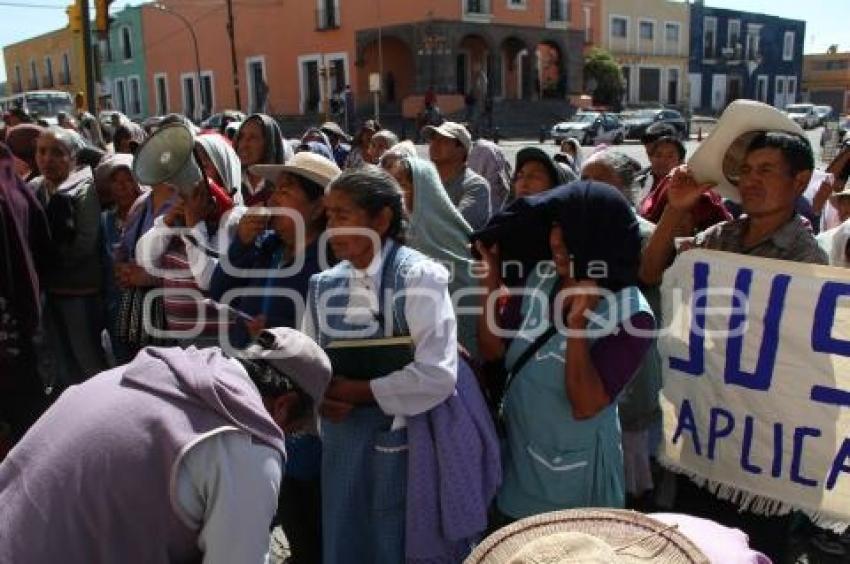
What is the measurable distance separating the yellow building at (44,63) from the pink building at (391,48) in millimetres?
14637

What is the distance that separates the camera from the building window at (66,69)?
184 feet

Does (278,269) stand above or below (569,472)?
above

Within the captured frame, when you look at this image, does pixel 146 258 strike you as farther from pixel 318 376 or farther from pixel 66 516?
pixel 66 516

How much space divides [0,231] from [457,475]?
2447mm

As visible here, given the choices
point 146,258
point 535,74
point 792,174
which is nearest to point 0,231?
point 146,258

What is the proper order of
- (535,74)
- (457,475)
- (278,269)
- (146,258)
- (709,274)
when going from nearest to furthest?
(457,475) < (709,274) < (278,269) < (146,258) < (535,74)

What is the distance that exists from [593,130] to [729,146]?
26.4m

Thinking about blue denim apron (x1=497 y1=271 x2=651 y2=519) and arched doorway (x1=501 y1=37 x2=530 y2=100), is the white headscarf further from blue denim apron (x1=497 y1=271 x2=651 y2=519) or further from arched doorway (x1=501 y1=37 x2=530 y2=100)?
arched doorway (x1=501 y1=37 x2=530 y2=100)

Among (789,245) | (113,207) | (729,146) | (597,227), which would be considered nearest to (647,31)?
(113,207)

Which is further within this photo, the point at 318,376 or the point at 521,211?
the point at 521,211

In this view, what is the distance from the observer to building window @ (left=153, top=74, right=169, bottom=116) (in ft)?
162

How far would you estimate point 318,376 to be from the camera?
80.2 inches

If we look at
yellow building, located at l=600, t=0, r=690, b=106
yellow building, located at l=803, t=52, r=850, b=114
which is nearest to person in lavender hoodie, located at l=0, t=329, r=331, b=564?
yellow building, located at l=600, t=0, r=690, b=106

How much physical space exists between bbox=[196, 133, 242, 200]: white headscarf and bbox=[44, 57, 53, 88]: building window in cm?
6276
